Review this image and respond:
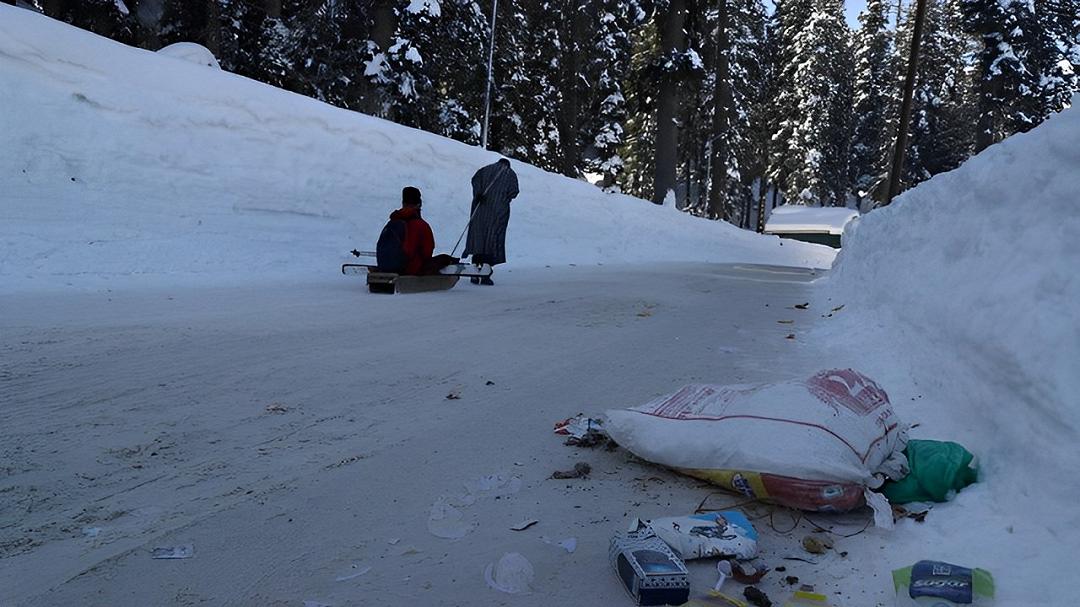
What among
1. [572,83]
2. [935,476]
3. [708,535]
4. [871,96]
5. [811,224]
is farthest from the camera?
[871,96]

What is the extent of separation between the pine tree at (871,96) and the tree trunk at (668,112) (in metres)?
37.6

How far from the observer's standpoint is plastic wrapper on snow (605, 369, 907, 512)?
10.5ft

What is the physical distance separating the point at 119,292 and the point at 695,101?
28459 mm

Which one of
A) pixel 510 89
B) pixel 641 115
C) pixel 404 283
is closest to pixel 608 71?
pixel 641 115

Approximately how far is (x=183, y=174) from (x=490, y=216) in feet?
15.8

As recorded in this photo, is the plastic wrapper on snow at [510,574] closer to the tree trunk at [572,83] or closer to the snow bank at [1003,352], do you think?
the snow bank at [1003,352]

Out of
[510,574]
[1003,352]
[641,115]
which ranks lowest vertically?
[510,574]

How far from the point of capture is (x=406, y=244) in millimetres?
10094

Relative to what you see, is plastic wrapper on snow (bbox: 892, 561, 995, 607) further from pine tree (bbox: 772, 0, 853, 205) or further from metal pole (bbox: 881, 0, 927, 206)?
pine tree (bbox: 772, 0, 853, 205)

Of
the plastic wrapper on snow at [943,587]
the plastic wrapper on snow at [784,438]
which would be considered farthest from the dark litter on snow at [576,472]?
the plastic wrapper on snow at [943,587]

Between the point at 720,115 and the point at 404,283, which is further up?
the point at 720,115

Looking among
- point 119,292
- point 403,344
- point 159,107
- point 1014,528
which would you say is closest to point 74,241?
point 119,292

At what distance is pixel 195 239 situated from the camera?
11.0m

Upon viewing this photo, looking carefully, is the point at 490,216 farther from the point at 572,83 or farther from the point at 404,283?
the point at 572,83
